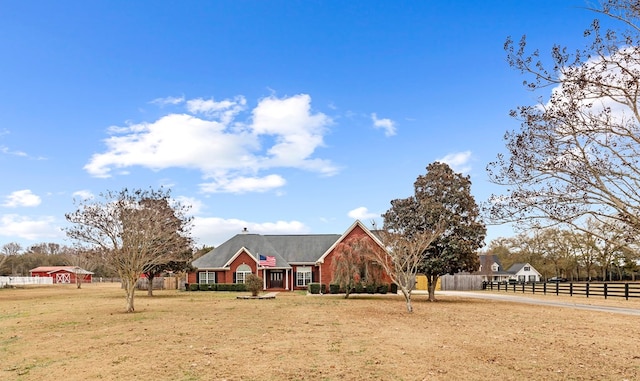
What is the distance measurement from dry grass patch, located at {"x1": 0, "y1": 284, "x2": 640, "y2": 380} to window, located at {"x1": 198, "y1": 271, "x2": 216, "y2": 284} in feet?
96.4

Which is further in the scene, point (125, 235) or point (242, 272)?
point (242, 272)

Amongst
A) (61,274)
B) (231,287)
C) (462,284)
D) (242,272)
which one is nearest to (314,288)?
(242,272)

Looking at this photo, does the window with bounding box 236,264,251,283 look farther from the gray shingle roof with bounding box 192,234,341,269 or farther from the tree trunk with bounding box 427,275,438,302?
the tree trunk with bounding box 427,275,438,302

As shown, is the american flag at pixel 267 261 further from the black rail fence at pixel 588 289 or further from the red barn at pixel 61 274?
the red barn at pixel 61 274

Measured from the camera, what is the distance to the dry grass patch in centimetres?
981

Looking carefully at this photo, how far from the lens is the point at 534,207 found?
26.9 ft

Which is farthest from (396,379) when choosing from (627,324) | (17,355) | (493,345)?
(627,324)

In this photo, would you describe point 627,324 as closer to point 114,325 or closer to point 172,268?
point 114,325

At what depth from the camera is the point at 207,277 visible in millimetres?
50062

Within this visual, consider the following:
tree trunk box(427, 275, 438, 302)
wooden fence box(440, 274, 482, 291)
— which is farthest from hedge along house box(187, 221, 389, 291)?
wooden fence box(440, 274, 482, 291)

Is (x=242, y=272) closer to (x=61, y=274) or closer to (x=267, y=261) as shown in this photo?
(x=267, y=261)

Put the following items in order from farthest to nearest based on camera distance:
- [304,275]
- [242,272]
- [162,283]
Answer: [162,283]
[304,275]
[242,272]

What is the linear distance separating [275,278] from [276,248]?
4.14 meters

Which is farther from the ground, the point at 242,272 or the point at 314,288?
the point at 242,272
